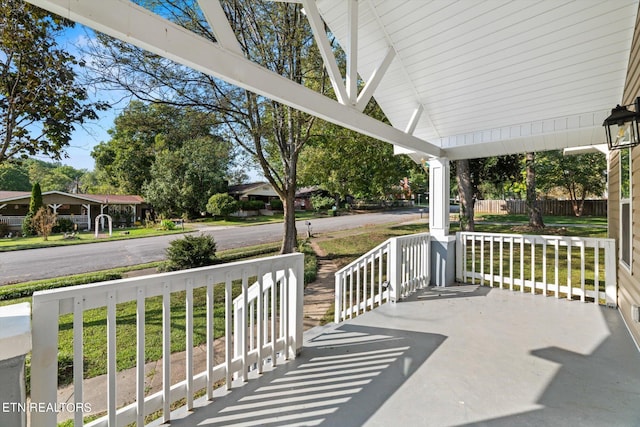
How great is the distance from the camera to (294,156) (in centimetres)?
915

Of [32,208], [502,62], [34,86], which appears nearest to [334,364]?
[502,62]

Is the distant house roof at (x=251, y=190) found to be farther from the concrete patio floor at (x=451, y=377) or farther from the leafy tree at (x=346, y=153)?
the concrete patio floor at (x=451, y=377)

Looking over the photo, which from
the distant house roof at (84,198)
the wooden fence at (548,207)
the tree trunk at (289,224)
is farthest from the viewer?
the wooden fence at (548,207)

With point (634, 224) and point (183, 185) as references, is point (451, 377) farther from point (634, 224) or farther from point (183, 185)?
point (183, 185)

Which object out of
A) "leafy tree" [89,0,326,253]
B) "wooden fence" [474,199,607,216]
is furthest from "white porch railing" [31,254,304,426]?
"wooden fence" [474,199,607,216]

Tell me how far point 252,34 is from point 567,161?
20187 mm

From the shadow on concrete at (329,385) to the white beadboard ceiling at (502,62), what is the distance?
3099 millimetres

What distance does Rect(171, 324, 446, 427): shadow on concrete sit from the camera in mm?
1897

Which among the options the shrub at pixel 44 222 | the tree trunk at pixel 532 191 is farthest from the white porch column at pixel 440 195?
the shrub at pixel 44 222

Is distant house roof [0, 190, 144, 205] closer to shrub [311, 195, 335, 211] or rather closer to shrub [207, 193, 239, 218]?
shrub [207, 193, 239, 218]

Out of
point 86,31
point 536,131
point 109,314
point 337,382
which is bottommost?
point 337,382

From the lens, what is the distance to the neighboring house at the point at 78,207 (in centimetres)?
1311

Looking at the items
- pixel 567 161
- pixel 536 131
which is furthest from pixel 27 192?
pixel 567 161

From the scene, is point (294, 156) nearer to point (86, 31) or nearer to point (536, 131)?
point (86, 31)
